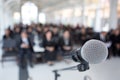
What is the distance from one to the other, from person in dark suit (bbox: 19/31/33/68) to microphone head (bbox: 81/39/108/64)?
3939 millimetres

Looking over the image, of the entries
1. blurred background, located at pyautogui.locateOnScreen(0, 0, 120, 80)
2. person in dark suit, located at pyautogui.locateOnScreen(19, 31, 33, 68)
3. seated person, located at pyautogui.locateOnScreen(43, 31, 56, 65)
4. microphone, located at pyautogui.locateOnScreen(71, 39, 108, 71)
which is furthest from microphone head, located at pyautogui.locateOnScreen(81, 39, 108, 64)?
seated person, located at pyautogui.locateOnScreen(43, 31, 56, 65)

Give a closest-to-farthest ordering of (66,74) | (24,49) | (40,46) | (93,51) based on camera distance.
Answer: (93,51), (66,74), (24,49), (40,46)

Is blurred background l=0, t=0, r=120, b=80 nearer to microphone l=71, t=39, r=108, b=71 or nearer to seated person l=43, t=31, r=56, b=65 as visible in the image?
seated person l=43, t=31, r=56, b=65

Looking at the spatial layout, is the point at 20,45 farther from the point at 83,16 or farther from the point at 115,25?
the point at 83,16

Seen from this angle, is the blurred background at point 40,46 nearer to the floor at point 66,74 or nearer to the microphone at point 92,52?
the floor at point 66,74

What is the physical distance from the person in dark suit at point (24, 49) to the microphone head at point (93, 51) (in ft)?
12.9

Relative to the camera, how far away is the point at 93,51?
1229mm

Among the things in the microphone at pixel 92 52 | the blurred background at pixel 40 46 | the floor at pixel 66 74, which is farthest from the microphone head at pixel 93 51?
the blurred background at pixel 40 46

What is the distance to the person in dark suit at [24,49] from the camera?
17.0ft

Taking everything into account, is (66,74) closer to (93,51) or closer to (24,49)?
(93,51)

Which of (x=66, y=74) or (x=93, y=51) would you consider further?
(x=66, y=74)

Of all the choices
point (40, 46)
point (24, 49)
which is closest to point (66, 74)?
point (24, 49)

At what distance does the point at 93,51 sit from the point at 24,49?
4205mm

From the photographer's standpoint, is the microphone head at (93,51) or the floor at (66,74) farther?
the floor at (66,74)
